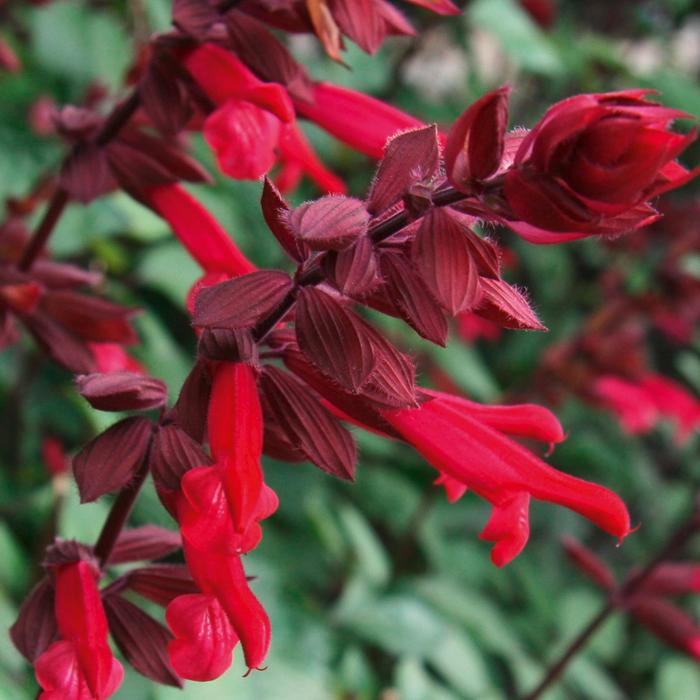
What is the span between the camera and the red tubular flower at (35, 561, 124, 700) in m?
0.54

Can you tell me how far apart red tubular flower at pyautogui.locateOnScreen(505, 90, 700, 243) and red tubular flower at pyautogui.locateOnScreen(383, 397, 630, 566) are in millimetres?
143

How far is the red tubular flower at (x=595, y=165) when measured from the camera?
16.2 inches

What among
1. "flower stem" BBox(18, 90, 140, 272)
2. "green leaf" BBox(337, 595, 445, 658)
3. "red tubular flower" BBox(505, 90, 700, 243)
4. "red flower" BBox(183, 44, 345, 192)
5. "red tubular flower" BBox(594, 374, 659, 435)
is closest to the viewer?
"red tubular flower" BBox(505, 90, 700, 243)

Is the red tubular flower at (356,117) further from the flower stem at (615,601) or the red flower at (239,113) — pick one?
the flower stem at (615,601)

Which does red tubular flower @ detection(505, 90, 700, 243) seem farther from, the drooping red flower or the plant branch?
the drooping red flower

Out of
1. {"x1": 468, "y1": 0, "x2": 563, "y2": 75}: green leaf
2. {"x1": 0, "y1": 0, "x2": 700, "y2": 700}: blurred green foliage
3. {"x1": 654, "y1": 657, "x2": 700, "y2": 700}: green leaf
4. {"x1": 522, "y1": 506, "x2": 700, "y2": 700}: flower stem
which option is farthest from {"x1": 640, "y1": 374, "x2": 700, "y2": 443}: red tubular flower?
{"x1": 522, "y1": 506, "x2": 700, "y2": 700}: flower stem

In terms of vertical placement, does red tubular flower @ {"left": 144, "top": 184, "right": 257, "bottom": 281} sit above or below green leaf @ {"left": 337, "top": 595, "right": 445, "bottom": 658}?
above

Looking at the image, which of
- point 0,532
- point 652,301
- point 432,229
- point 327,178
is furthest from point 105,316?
point 652,301

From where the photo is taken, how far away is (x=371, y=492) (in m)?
1.66

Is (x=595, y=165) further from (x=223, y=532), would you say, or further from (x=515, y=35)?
(x=515, y=35)

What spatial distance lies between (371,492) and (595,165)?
128cm

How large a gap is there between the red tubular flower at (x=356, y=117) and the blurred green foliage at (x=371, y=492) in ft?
1.17

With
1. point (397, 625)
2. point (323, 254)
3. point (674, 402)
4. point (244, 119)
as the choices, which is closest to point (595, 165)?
point (323, 254)

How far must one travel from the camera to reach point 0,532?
3.32 ft
